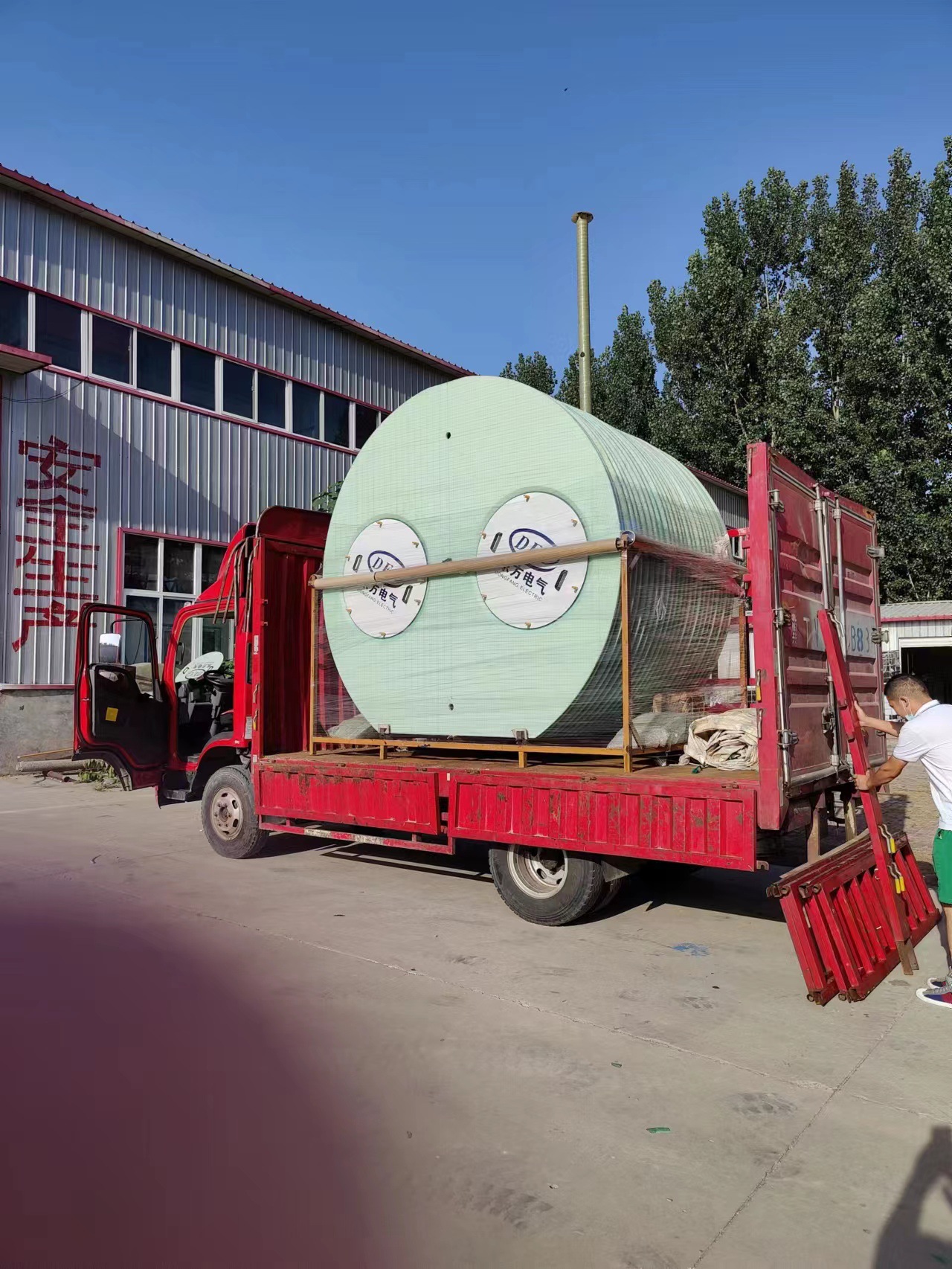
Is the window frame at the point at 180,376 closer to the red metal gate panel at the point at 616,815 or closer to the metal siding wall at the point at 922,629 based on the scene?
the red metal gate panel at the point at 616,815

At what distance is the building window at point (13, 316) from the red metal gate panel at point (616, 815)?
1185cm

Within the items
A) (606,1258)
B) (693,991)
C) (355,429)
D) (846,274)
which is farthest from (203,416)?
(846,274)

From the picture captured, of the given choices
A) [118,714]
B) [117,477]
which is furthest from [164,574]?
[118,714]

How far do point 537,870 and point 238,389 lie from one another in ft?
45.5

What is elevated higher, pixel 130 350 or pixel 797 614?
pixel 130 350

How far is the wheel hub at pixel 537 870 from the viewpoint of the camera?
241 inches

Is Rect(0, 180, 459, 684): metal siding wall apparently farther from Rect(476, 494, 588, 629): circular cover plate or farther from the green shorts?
the green shorts

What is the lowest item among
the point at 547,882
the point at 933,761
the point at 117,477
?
the point at 547,882

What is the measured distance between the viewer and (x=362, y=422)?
66.6 ft

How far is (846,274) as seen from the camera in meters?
26.4

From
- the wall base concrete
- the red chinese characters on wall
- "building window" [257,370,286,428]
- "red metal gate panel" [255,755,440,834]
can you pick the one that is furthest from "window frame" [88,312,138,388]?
"red metal gate panel" [255,755,440,834]

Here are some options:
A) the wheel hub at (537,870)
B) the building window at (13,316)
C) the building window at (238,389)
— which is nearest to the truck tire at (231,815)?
the wheel hub at (537,870)

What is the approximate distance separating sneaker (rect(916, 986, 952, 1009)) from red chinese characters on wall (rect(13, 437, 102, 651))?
1312cm

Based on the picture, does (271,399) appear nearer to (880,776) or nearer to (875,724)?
(875,724)
